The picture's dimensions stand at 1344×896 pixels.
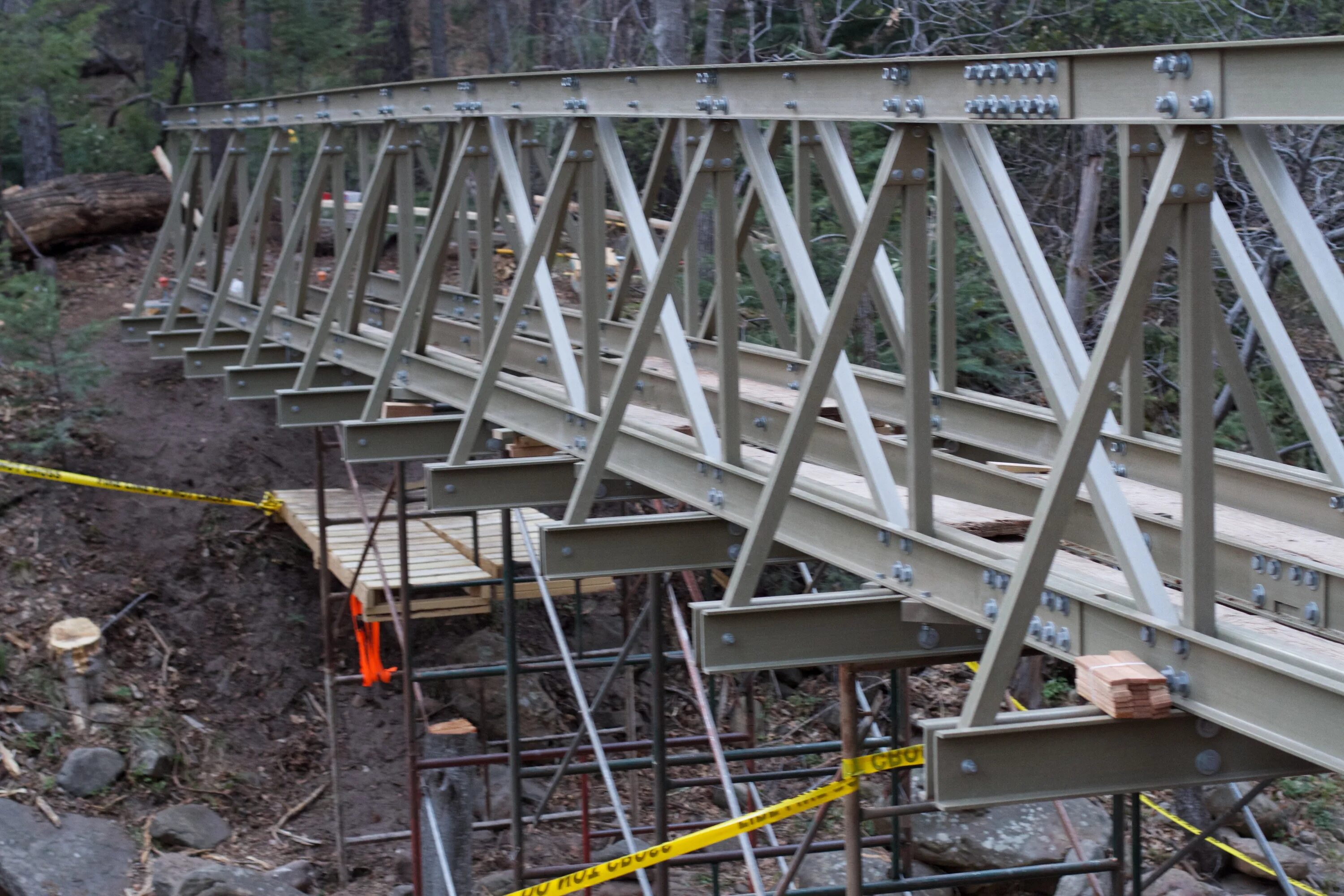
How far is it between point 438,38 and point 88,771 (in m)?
16.0

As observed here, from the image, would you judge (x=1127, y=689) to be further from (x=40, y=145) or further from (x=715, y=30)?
(x=40, y=145)

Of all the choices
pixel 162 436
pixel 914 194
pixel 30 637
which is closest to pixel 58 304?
pixel 162 436

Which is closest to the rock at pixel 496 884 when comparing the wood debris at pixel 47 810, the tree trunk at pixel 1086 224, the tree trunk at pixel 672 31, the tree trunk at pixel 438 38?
the wood debris at pixel 47 810

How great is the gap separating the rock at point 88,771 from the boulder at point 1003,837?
6.28 metres

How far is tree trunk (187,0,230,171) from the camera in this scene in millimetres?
19719

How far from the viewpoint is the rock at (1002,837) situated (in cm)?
1213

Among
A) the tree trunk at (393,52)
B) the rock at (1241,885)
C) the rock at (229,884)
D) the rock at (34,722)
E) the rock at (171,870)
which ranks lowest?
the rock at (1241,885)

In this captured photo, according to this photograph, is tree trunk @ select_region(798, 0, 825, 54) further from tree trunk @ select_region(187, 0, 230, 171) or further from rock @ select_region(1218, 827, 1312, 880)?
tree trunk @ select_region(187, 0, 230, 171)

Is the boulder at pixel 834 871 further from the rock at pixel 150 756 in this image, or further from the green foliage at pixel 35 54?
the green foliage at pixel 35 54

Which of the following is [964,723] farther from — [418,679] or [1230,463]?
[418,679]

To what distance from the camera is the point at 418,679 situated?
11312mm

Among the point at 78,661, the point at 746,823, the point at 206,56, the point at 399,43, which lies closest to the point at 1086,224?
the point at 746,823

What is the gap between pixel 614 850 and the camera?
1284 cm

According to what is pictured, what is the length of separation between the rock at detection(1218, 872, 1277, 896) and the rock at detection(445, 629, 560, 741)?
5.91m
